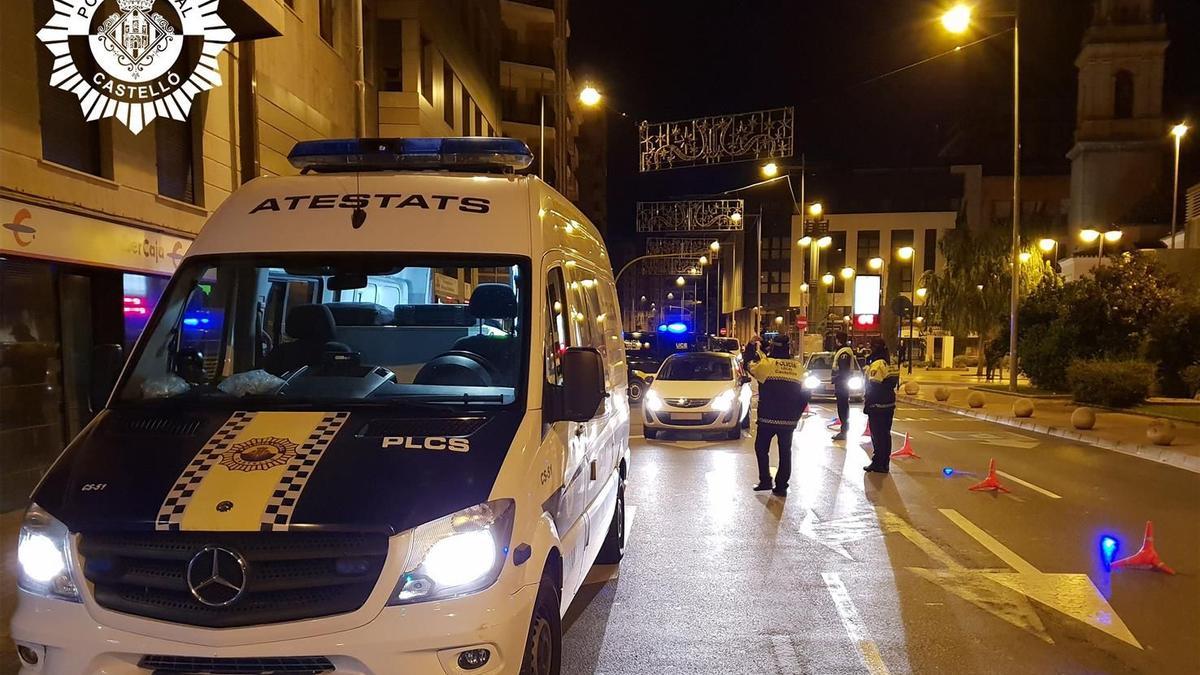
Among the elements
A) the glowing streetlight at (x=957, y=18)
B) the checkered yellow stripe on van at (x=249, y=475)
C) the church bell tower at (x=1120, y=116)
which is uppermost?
the church bell tower at (x=1120, y=116)

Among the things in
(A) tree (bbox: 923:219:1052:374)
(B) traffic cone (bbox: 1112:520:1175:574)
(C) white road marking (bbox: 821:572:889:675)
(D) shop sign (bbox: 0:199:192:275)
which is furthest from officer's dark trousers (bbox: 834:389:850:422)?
(A) tree (bbox: 923:219:1052:374)

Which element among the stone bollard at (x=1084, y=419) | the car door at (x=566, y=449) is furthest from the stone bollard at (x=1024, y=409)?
the car door at (x=566, y=449)

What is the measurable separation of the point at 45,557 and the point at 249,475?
2.88 feet

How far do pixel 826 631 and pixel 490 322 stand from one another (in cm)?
298

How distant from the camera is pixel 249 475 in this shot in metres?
2.92

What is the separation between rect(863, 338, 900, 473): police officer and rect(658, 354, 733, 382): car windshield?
13.0 feet

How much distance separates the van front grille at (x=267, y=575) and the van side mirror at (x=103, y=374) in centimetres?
129

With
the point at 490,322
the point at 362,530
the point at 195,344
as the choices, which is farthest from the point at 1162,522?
the point at 195,344

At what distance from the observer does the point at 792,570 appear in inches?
242

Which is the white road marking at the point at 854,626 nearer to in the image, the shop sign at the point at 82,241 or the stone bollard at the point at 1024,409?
the shop sign at the point at 82,241

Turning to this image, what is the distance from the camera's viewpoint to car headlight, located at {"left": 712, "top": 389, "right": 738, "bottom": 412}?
13477 mm

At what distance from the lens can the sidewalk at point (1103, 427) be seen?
40.8 ft

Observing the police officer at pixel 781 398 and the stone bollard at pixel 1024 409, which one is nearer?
the police officer at pixel 781 398

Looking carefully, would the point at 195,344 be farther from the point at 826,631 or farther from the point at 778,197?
the point at 778,197
